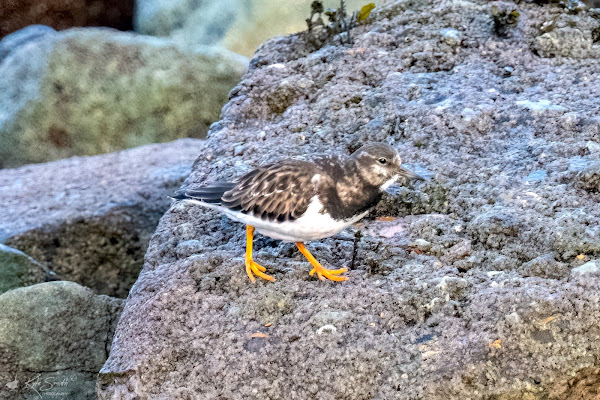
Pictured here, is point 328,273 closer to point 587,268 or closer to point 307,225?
point 307,225

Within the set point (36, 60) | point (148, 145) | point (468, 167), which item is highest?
point (468, 167)

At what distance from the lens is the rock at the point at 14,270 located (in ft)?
16.6

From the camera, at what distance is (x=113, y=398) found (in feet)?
10.2

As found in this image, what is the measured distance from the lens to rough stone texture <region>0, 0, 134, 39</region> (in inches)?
398

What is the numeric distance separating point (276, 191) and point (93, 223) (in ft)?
10.1

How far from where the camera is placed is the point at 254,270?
356cm

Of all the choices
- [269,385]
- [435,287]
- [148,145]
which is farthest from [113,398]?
[148,145]

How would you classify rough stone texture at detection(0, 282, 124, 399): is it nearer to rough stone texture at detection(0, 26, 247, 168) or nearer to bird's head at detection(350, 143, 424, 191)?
bird's head at detection(350, 143, 424, 191)

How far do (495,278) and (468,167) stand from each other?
1.07m

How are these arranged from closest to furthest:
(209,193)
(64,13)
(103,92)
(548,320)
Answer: (548,320) < (209,193) < (103,92) < (64,13)

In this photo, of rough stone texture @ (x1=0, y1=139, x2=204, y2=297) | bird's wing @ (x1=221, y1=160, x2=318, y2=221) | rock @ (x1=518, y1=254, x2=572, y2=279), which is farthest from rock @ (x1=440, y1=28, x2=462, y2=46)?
rough stone texture @ (x1=0, y1=139, x2=204, y2=297)

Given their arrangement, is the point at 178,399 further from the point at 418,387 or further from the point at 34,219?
the point at 34,219

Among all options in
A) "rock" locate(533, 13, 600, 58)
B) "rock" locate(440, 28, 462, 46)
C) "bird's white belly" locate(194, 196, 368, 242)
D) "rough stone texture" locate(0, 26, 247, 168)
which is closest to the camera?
"bird's white belly" locate(194, 196, 368, 242)
